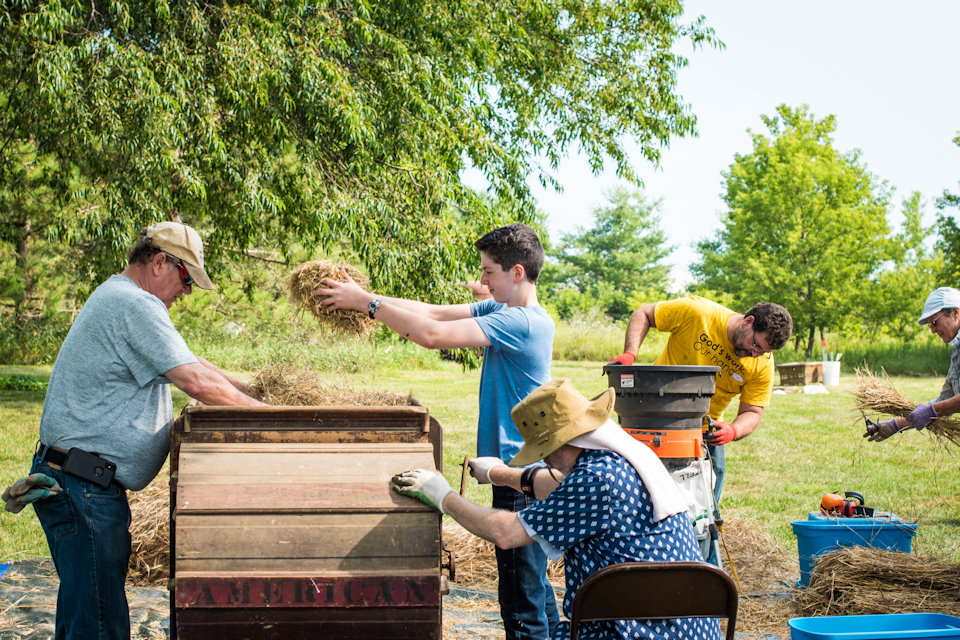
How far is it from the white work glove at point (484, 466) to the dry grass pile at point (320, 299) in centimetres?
106

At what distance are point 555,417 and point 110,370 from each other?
5.40 feet

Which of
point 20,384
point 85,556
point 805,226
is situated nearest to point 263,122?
point 85,556

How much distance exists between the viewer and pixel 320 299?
13.3 feet

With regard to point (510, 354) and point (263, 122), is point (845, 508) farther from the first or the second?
point (263, 122)

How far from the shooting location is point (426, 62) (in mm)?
10438

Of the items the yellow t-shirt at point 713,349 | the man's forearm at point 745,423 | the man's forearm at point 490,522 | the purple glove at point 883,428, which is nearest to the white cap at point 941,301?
the purple glove at point 883,428

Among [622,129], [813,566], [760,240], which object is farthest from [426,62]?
[760,240]

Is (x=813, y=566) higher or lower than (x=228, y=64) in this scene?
lower

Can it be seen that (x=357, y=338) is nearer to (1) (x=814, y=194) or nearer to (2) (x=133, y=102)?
(2) (x=133, y=102)

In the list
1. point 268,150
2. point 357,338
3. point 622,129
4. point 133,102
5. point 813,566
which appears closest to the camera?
point 357,338

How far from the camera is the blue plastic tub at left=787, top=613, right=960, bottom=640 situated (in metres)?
3.12

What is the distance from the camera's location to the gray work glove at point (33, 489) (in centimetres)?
300

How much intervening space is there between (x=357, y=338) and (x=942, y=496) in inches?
281

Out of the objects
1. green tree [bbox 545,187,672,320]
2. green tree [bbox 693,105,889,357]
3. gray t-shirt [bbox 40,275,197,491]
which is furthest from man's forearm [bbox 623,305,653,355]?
green tree [bbox 545,187,672,320]
